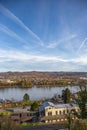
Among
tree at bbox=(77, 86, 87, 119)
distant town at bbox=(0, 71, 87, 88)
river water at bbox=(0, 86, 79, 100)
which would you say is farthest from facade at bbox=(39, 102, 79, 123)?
river water at bbox=(0, 86, 79, 100)

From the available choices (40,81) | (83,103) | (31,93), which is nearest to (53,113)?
(83,103)

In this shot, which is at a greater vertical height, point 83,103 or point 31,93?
point 83,103

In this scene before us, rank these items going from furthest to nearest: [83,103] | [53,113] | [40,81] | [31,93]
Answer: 1. [40,81]
2. [31,93]
3. [53,113]
4. [83,103]

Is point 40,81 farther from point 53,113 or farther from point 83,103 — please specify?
point 83,103

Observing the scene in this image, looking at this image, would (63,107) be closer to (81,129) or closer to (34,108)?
(34,108)

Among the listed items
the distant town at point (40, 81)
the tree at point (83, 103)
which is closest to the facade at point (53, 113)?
the distant town at point (40, 81)

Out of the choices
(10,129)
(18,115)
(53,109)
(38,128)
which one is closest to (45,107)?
(53,109)

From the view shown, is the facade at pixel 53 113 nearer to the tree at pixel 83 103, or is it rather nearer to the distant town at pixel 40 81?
the distant town at pixel 40 81

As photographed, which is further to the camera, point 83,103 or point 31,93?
point 31,93

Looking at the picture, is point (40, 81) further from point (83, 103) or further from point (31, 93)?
point (83, 103)

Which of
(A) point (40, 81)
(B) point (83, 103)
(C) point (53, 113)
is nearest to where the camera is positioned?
(B) point (83, 103)

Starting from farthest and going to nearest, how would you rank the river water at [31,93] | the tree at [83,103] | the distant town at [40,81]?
the distant town at [40,81], the river water at [31,93], the tree at [83,103]
